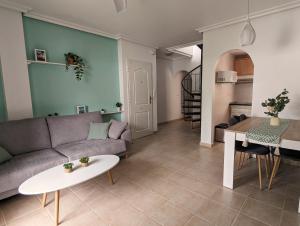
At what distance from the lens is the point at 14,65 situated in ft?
8.63

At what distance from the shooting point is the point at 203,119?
3.90 m

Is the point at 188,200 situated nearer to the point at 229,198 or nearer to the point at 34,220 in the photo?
the point at 229,198

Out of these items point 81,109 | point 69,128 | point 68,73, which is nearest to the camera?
point 69,128

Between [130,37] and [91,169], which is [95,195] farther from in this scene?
[130,37]

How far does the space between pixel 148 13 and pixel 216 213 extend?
3.14 metres

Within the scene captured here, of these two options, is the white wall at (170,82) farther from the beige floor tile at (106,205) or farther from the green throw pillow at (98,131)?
the beige floor tile at (106,205)

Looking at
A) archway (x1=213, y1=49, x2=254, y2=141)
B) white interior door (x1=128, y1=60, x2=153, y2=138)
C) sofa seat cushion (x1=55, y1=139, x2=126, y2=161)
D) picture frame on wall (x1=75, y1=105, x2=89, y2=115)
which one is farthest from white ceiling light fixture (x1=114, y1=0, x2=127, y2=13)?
archway (x1=213, y1=49, x2=254, y2=141)

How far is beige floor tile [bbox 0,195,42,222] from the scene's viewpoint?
6.04 ft

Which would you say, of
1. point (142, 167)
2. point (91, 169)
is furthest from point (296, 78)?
point (91, 169)

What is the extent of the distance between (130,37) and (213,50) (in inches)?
78.5

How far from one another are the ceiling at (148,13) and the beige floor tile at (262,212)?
9.31 ft

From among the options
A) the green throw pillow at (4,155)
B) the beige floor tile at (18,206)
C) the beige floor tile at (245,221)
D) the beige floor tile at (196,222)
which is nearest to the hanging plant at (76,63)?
the green throw pillow at (4,155)

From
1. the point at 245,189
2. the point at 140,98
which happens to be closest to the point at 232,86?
the point at 140,98

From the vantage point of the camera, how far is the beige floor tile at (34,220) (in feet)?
5.56
